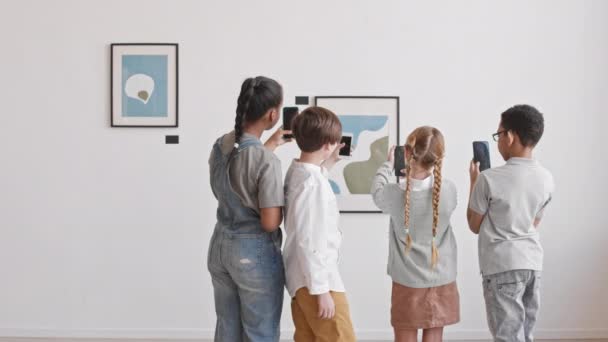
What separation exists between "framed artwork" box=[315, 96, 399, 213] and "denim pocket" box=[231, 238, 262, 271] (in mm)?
1821

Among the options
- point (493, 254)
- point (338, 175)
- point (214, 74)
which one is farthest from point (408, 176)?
point (214, 74)

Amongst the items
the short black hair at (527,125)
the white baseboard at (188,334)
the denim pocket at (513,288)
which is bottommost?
the white baseboard at (188,334)

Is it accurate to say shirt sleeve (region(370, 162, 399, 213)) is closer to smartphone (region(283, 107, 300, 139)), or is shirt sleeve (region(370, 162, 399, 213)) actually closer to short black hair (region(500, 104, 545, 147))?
smartphone (region(283, 107, 300, 139))

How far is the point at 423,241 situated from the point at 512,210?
0.37 meters

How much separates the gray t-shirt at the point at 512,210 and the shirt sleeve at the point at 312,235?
79 centimetres

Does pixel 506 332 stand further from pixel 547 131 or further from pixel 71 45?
pixel 71 45

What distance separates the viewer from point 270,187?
195 cm

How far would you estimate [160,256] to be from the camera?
377cm

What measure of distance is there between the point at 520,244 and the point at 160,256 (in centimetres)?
230

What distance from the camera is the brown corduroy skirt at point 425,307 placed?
2340 mm

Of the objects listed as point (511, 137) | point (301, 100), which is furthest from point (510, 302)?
point (301, 100)

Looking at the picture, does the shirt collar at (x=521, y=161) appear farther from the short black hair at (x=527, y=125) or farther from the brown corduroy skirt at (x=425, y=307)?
the brown corduroy skirt at (x=425, y=307)

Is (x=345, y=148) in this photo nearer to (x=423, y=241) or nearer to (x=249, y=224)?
(x=423, y=241)

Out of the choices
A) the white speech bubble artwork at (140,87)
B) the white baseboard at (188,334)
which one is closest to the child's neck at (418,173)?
the white baseboard at (188,334)
